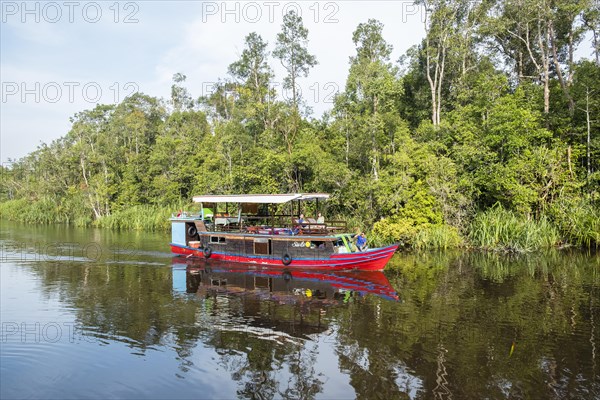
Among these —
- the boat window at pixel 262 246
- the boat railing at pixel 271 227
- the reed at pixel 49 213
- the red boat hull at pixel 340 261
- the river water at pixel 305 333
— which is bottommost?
the river water at pixel 305 333

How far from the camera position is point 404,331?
11.9 meters

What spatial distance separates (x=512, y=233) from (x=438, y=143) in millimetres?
7837

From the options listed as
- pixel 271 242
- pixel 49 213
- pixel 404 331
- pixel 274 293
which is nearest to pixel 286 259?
pixel 271 242

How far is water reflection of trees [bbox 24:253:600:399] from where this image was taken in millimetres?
8984

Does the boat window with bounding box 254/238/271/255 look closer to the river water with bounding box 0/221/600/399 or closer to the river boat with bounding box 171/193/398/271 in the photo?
the river boat with bounding box 171/193/398/271

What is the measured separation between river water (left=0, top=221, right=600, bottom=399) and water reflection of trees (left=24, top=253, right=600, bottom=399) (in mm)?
46

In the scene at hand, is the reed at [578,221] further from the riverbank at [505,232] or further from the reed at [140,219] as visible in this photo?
the reed at [140,219]

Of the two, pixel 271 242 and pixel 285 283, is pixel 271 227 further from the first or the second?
pixel 285 283

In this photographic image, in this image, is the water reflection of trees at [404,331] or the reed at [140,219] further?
the reed at [140,219]

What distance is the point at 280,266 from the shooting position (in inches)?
848

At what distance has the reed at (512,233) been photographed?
2469cm

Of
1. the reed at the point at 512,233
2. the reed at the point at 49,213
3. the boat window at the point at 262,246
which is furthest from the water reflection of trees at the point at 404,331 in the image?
the reed at the point at 49,213

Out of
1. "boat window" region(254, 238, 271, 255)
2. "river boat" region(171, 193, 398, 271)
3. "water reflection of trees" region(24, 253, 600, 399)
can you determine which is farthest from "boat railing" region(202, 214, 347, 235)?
"water reflection of trees" region(24, 253, 600, 399)

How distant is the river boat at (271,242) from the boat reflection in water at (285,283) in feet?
1.89
